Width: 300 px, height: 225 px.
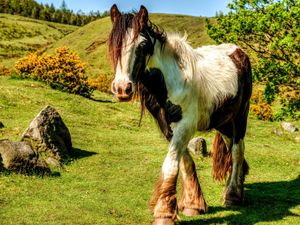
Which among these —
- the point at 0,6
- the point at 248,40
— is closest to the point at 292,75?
the point at 248,40

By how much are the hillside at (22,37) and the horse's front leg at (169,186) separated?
7115cm

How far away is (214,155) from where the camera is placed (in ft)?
40.1

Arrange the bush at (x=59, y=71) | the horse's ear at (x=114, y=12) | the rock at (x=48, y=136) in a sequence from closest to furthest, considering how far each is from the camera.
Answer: the horse's ear at (x=114, y=12), the rock at (x=48, y=136), the bush at (x=59, y=71)

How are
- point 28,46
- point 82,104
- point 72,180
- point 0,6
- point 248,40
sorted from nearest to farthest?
point 72,180
point 248,40
point 82,104
point 28,46
point 0,6

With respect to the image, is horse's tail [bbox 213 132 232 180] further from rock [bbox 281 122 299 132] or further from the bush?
the bush

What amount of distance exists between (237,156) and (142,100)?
3848 millimetres

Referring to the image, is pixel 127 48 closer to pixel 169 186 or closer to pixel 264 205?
pixel 169 186

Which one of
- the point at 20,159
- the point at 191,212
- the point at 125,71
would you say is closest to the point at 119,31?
the point at 125,71

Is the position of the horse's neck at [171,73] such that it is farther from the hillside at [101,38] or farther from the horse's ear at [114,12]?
the hillside at [101,38]

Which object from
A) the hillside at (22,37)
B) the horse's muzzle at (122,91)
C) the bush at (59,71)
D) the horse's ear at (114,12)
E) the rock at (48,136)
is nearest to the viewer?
the horse's muzzle at (122,91)

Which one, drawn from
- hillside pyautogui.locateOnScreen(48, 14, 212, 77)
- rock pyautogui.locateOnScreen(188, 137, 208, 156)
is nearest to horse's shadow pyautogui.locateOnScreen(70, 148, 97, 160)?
rock pyautogui.locateOnScreen(188, 137, 208, 156)

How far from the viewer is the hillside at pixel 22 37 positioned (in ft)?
290

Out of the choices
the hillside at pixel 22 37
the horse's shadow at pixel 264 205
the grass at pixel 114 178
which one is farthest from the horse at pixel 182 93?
the hillside at pixel 22 37

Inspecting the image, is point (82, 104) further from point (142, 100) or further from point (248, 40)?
point (142, 100)
